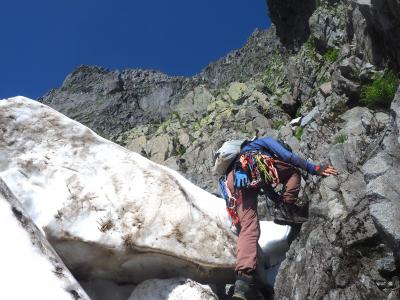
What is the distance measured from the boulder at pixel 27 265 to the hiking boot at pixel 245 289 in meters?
2.52

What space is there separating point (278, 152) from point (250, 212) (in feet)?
3.72

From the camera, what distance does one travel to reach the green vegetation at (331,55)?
29.4 meters

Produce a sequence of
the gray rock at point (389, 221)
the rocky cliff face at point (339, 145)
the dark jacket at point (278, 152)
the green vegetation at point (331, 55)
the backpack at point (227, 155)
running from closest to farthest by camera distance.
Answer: the gray rock at point (389, 221) → the rocky cliff face at point (339, 145) → the dark jacket at point (278, 152) → the backpack at point (227, 155) → the green vegetation at point (331, 55)

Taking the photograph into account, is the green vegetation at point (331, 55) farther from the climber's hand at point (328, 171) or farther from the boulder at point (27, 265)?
the boulder at point (27, 265)

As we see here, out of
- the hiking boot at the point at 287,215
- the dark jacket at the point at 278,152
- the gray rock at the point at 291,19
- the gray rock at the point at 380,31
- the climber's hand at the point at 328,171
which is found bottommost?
the hiking boot at the point at 287,215

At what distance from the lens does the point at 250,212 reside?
7.64 m

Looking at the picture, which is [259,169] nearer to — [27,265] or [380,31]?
[27,265]

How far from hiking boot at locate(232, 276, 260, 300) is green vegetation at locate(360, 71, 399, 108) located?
6510 mm

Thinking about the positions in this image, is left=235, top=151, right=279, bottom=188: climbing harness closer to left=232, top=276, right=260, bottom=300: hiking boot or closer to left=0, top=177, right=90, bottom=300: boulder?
left=232, top=276, right=260, bottom=300: hiking boot

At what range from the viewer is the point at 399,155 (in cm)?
650

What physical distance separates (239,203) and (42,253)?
3.49 meters

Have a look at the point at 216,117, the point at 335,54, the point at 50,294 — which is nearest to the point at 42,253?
the point at 50,294

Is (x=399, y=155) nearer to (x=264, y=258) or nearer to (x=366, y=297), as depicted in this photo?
(x=366, y=297)

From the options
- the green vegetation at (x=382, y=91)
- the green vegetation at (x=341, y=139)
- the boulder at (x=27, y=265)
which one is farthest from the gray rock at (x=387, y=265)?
the green vegetation at (x=382, y=91)
